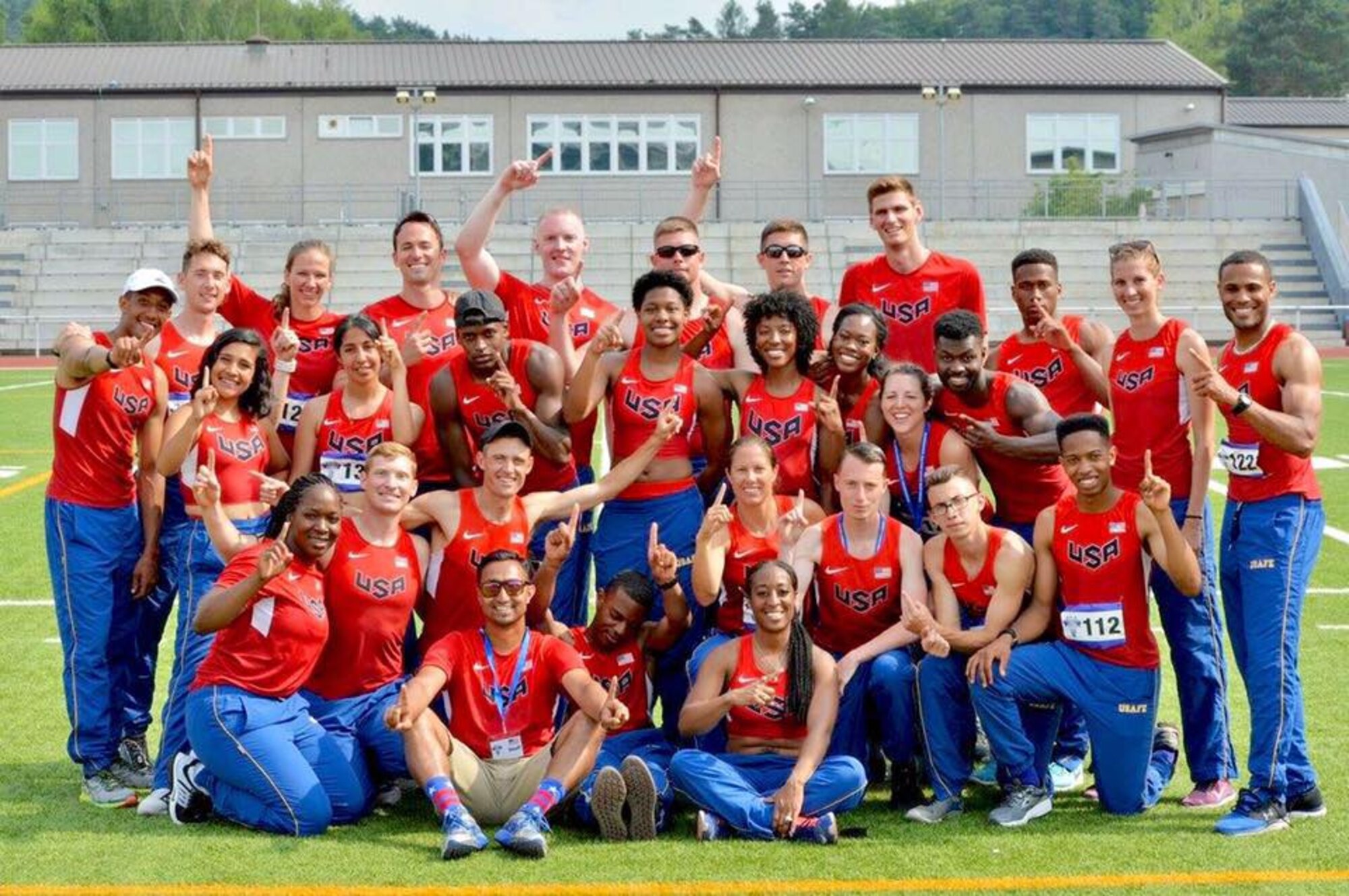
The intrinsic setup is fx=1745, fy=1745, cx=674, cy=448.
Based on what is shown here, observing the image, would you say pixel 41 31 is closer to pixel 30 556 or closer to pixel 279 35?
pixel 279 35

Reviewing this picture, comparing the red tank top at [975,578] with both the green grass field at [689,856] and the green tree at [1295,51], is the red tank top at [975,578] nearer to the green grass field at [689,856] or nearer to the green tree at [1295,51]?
the green grass field at [689,856]

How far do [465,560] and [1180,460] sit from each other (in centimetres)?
300

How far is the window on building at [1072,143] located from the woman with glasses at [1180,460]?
4002cm

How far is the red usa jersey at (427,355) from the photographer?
7.87 metres

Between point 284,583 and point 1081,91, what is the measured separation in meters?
42.9

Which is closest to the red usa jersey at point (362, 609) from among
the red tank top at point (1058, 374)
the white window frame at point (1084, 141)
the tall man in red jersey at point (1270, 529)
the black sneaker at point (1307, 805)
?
the red tank top at point (1058, 374)

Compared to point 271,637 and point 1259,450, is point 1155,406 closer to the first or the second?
point 1259,450

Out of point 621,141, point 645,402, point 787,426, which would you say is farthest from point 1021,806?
point 621,141

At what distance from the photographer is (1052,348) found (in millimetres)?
7785

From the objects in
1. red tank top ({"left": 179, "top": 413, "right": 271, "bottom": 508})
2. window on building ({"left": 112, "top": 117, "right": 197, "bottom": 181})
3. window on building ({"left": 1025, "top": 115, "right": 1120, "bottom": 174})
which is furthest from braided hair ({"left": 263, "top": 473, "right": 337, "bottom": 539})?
window on building ({"left": 1025, "top": 115, "right": 1120, "bottom": 174})

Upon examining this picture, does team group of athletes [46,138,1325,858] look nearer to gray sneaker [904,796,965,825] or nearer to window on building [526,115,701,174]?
gray sneaker [904,796,965,825]

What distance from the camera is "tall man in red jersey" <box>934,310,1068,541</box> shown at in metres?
7.28

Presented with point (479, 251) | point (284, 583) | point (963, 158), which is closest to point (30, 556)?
point (479, 251)

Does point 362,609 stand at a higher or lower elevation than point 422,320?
lower
